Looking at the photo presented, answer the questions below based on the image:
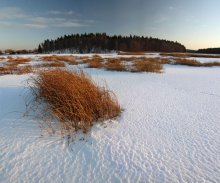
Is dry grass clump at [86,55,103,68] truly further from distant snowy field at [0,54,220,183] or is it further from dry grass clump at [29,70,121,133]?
distant snowy field at [0,54,220,183]

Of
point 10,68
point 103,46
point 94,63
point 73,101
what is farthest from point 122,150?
point 103,46

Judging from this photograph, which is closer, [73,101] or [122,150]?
[122,150]

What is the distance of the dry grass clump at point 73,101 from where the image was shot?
312 centimetres

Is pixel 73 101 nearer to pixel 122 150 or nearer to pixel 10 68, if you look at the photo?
pixel 122 150

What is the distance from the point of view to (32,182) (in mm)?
2014

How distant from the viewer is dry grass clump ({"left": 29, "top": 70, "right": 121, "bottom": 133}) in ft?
10.2

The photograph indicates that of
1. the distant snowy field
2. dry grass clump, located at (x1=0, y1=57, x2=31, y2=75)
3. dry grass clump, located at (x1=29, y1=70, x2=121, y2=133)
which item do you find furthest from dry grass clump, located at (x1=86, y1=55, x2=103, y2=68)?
the distant snowy field

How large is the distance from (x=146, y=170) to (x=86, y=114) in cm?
137

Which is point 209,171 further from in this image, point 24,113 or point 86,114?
point 24,113

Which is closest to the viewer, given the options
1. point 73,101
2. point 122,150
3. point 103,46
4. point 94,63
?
point 122,150

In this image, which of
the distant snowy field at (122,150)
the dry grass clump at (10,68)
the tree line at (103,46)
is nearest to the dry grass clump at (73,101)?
the distant snowy field at (122,150)

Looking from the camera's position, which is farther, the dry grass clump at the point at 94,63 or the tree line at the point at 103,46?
the tree line at the point at 103,46

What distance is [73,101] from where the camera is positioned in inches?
128

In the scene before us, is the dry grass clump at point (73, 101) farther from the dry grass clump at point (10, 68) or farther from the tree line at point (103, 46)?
the tree line at point (103, 46)
